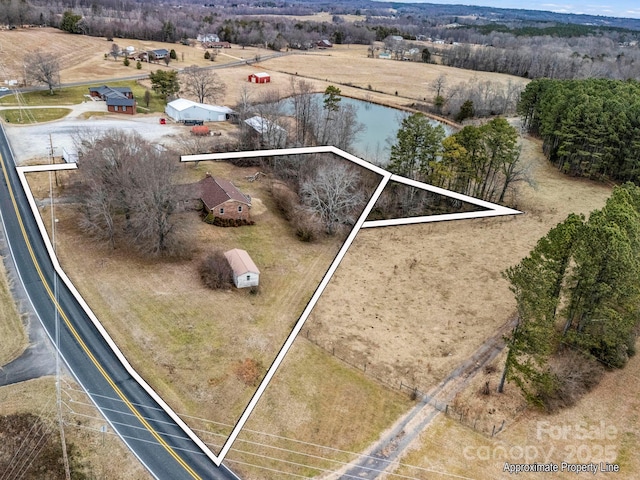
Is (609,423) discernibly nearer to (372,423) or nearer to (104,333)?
(372,423)

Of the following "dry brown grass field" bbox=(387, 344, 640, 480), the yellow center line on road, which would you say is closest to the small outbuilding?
the yellow center line on road

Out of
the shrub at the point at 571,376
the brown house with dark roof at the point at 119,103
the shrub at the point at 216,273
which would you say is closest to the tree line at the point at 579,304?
the shrub at the point at 571,376

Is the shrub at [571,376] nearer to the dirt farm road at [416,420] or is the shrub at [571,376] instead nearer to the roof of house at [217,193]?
the dirt farm road at [416,420]

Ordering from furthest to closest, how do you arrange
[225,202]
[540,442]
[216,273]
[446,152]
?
[446,152], [225,202], [216,273], [540,442]

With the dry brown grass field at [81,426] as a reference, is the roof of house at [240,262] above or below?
above

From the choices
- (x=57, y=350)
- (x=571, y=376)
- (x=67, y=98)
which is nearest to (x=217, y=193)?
(x=57, y=350)
